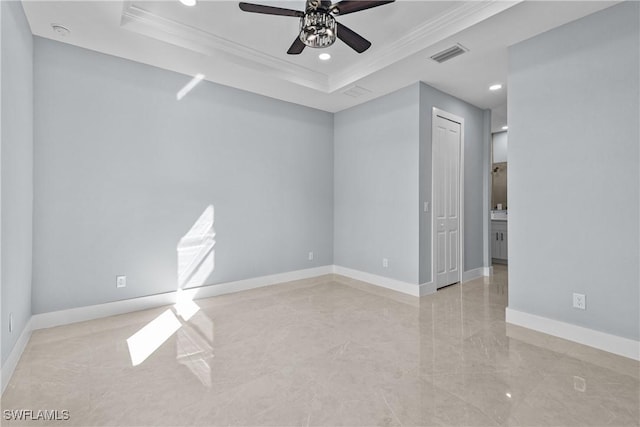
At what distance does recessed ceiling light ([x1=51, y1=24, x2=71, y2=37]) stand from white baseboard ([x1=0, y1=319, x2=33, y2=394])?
267 centimetres

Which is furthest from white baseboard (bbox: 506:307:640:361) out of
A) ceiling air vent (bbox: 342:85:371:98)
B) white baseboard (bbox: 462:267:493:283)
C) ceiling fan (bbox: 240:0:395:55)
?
ceiling air vent (bbox: 342:85:371:98)

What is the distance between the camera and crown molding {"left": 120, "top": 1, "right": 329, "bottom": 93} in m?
2.81

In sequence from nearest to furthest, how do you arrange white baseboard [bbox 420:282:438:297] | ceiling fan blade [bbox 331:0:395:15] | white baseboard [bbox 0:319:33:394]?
1. white baseboard [bbox 0:319:33:394]
2. ceiling fan blade [bbox 331:0:395:15]
3. white baseboard [bbox 420:282:438:297]

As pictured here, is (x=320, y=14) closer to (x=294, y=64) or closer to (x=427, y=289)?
(x=294, y=64)

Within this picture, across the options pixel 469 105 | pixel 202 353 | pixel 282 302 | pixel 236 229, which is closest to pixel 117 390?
pixel 202 353

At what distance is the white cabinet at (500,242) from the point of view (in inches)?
238

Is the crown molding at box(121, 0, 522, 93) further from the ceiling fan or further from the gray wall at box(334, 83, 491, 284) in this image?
the ceiling fan

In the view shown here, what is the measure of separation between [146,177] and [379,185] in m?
3.12

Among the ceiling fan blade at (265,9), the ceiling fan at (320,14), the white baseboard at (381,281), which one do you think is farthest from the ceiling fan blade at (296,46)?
the white baseboard at (381,281)

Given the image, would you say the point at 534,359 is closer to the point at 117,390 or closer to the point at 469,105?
the point at 117,390

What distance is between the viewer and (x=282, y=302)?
380cm

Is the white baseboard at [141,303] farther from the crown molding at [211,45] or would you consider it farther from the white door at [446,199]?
the crown molding at [211,45]

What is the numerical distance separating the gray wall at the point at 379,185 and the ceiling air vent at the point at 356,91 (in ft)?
1.10

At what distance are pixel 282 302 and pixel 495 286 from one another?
3.12m
